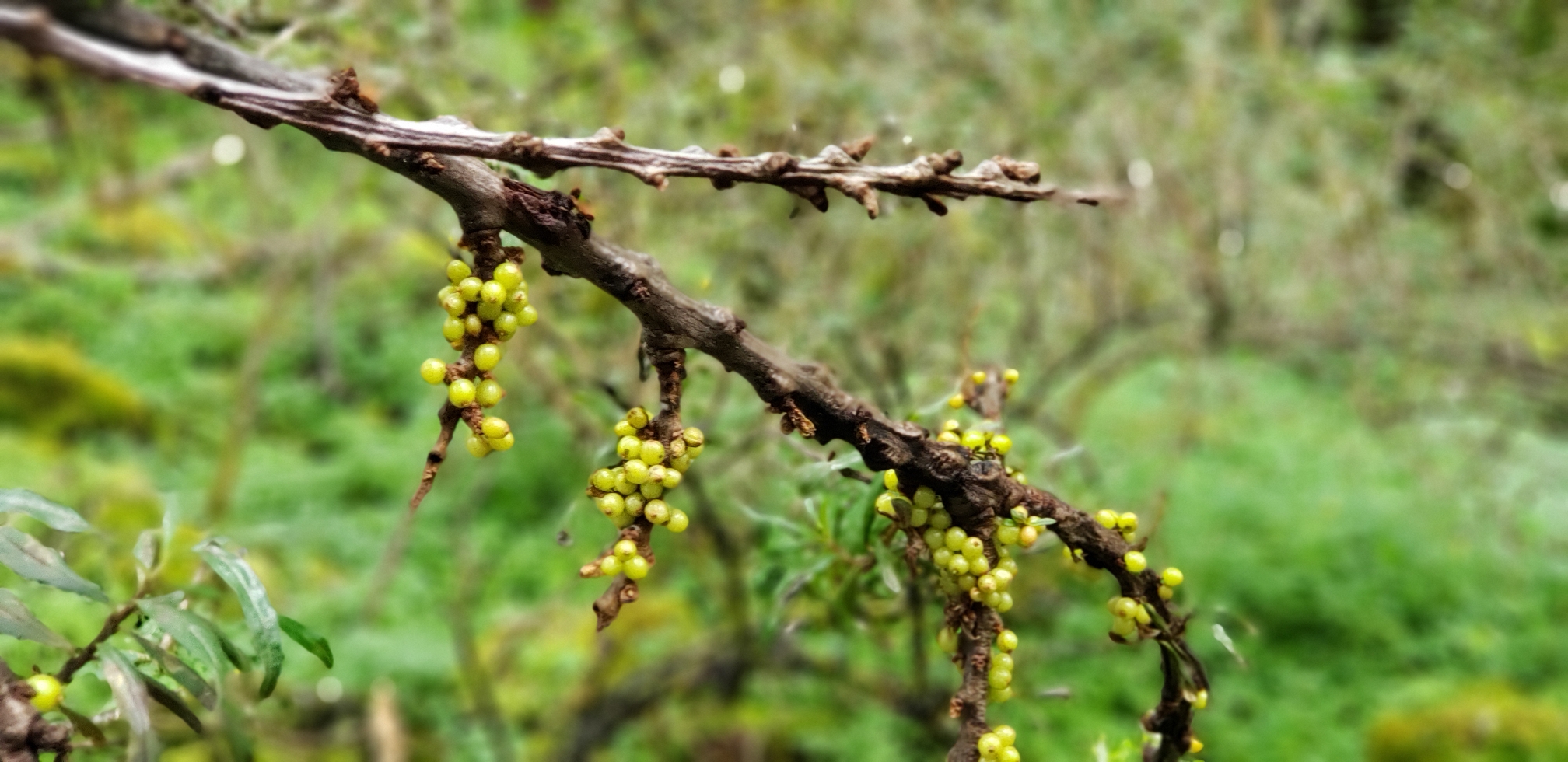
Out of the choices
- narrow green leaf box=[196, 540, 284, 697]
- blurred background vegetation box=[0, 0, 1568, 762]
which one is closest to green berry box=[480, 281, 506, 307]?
narrow green leaf box=[196, 540, 284, 697]

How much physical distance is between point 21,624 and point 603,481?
0.37 m

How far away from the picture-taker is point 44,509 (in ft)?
2.38

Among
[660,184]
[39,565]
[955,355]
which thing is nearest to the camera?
[660,184]

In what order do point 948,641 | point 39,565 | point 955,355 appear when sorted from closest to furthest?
point 39,565, point 948,641, point 955,355

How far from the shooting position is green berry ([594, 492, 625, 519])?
639mm

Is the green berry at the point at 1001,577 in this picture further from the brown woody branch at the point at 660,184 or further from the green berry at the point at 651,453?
the green berry at the point at 651,453

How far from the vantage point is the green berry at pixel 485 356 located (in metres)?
0.62

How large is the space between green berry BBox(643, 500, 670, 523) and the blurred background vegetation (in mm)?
567

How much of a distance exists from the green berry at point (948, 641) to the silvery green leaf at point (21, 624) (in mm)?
591

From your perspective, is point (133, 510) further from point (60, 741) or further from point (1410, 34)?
point (1410, 34)

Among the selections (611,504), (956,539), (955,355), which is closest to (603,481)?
(611,504)

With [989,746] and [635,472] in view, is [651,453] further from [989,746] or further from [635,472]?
[989,746]

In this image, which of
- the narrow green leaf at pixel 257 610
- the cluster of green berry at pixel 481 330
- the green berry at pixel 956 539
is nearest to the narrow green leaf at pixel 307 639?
the narrow green leaf at pixel 257 610

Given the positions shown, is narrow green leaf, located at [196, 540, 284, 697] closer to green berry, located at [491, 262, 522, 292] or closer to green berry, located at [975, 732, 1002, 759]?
green berry, located at [491, 262, 522, 292]
